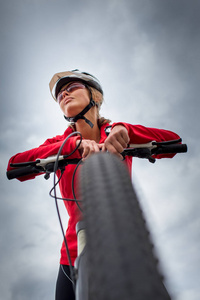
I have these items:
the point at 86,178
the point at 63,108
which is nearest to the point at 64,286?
the point at 86,178

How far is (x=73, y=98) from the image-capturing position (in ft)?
6.38

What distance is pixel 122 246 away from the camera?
16.7 inches

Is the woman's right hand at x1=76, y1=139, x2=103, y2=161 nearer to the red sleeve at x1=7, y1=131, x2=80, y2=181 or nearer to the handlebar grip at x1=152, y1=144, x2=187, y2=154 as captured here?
the red sleeve at x1=7, y1=131, x2=80, y2=181

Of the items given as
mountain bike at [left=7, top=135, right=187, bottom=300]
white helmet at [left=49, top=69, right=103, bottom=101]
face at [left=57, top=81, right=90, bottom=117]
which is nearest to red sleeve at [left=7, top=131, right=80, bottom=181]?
mountain bike at [left=7, top=135, right=187, bottom=300]

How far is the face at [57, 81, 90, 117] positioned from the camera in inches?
74.4

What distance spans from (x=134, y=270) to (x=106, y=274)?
64mm

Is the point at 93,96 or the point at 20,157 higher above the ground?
the point at 93,96

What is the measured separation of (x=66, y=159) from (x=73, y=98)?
3.19 feet

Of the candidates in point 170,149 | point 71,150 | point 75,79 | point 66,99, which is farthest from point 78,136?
point 75,79

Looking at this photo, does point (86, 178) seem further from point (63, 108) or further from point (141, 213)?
point (63, 108)

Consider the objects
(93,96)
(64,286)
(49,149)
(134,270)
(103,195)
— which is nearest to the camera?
(134,270)

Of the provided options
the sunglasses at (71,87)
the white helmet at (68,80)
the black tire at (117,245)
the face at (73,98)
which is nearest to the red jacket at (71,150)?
the face at (73,98)

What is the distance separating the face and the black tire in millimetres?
1400

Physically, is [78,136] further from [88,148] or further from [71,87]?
[71,87]
